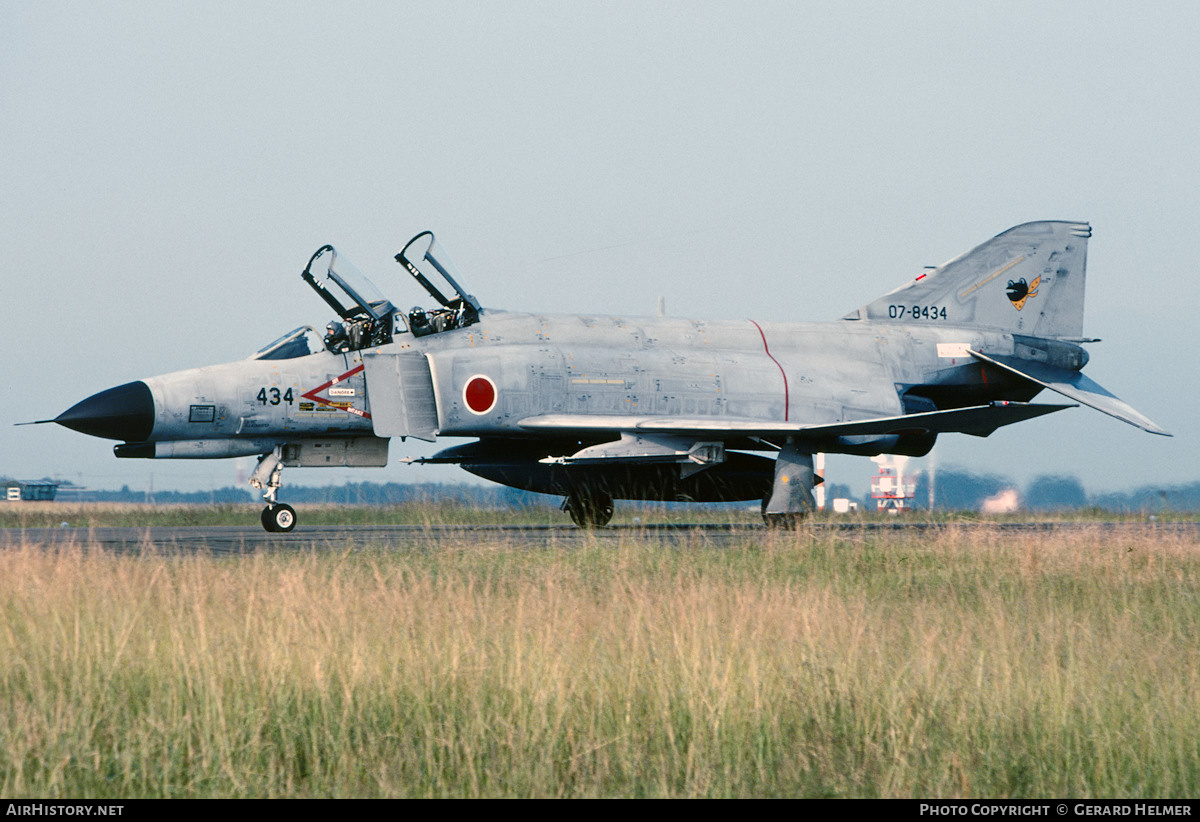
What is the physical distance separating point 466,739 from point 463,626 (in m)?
1.75

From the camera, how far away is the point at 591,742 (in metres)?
4.08

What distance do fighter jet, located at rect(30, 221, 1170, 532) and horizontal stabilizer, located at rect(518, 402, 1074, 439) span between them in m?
0.04

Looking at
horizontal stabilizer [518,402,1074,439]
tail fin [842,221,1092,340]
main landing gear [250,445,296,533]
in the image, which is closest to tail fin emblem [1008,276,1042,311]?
tail fin [842,221,1092,340]

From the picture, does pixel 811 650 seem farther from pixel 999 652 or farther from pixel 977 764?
pixel 977 764

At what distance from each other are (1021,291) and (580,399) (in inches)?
361

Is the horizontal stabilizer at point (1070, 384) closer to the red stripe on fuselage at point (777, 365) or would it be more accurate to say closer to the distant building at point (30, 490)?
the red stripe on fuselage at point (777, 365)

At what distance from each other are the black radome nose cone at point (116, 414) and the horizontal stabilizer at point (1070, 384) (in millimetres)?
13331

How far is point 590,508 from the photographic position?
17.5 metres

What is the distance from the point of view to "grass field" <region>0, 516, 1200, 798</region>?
12.4 feet

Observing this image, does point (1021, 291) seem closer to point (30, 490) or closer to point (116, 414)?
point (116, 414)

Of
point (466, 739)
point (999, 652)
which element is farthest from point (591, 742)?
point (999, 652)

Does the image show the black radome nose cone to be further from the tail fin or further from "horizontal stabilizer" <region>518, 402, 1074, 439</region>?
the tail fin

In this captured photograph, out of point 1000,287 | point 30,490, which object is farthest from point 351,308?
point 30,490

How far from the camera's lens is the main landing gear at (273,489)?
14.6 meters
